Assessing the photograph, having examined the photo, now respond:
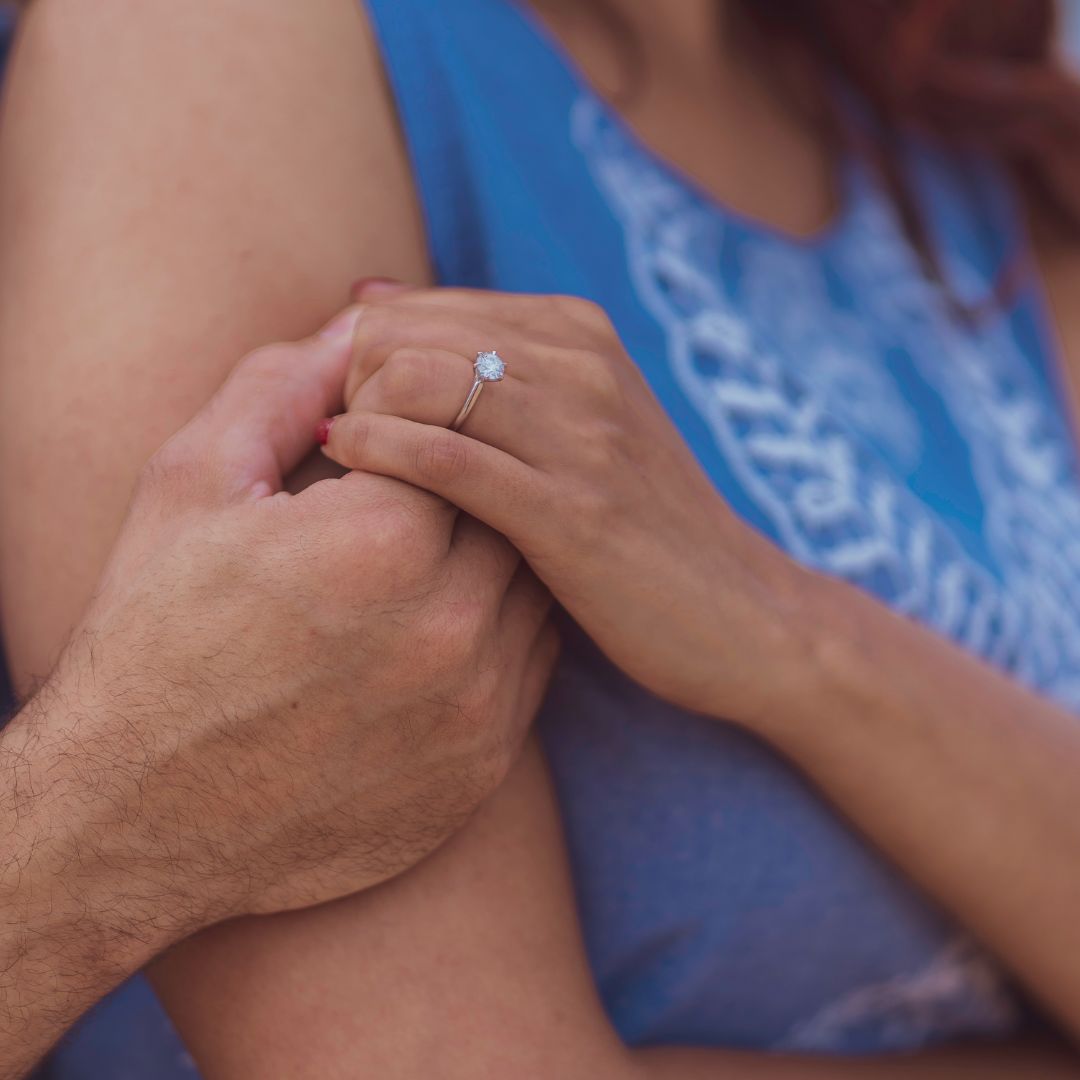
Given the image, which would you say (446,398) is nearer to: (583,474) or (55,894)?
(583,474)

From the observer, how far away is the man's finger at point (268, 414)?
0.65 m

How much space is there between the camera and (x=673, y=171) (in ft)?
3.80

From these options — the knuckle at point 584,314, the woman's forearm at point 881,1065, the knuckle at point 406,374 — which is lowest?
the woman's forearm at point 881,1065

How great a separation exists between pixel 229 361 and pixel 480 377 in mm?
175

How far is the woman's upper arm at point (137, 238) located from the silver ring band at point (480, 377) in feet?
0.50

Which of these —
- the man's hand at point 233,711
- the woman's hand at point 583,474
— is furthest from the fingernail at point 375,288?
the man's hand at point 233,711

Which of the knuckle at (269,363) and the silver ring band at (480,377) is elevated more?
the knuckle at (269,363)

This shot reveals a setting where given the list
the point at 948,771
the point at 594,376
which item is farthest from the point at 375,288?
the point at 948,771

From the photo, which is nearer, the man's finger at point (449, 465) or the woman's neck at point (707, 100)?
the man's finger at point (449, 465)

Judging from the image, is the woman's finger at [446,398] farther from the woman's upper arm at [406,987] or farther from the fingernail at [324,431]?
the woman's upper arm at [406,987]

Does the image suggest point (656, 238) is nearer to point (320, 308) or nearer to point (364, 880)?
point (320, 308)

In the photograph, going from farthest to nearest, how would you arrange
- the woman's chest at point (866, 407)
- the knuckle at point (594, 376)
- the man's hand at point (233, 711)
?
the woman's chest at point (866, 407) → the knuckle at point (594, 376) → the man's hand at point (233, 711)

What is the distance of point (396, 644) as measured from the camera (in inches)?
25.2

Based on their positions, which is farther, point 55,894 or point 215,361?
point 215,361
